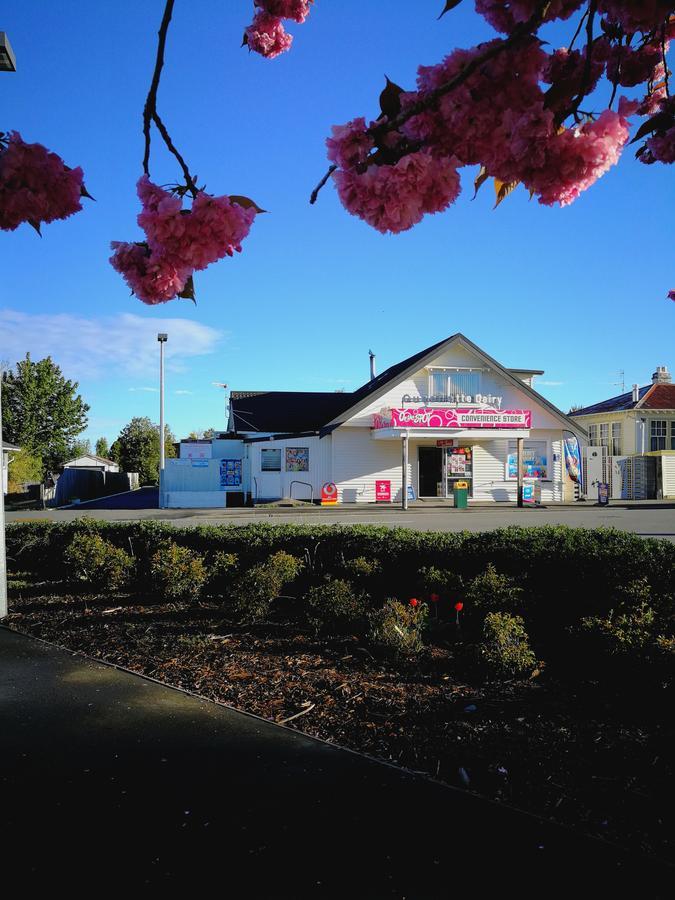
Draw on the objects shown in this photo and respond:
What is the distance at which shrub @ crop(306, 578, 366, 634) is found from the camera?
20.7 ft

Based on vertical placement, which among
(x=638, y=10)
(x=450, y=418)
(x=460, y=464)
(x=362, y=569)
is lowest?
(x=362, y=569)

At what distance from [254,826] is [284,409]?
104 ft

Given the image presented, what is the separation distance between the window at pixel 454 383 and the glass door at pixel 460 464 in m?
2.42

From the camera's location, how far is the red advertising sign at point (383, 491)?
1094 inches

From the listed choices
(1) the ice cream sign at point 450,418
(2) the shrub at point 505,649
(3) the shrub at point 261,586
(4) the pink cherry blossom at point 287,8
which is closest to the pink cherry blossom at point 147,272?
(4) the pink cherry blossom at point 287,8

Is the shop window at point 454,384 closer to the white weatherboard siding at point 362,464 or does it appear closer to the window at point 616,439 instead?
the white weatherboard siding at point 362,464

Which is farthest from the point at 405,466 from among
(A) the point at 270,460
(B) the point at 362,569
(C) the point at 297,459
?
(B) the point at 362,569

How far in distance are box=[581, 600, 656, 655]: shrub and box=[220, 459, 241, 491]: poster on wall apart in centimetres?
2553

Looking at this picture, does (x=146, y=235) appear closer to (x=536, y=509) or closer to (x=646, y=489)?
(x=536, y=509)

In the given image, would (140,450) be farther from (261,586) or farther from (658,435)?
(261,586)

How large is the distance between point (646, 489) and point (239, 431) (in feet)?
65.6

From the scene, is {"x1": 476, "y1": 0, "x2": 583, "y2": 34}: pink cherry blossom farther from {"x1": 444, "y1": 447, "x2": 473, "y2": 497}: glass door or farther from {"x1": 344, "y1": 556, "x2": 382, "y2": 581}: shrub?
{"x1": 444, "y1": 447, "x2": 473, "y2": 497}: glass door

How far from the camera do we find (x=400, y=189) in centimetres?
196

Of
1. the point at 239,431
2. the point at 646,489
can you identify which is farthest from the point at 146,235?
the point at 646,489
